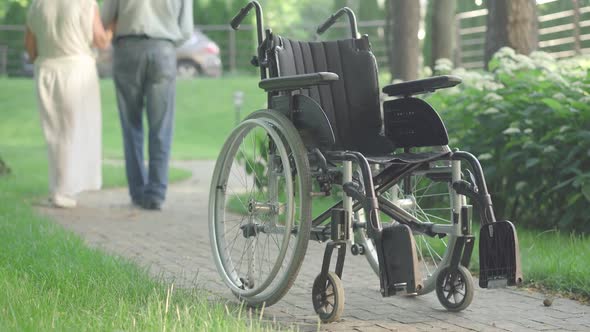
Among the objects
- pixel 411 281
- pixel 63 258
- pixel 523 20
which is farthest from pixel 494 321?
pixel 523 20

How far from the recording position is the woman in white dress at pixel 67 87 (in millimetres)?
8359

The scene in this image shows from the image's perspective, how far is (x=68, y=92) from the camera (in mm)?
8391

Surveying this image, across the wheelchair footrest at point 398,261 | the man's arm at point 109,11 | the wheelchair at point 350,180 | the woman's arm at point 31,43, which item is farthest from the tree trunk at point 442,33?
the wheelchair footrest at point 398,261

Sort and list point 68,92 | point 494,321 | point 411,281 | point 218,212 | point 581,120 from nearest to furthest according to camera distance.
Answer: point 411,281
point 494,321
point 218,212
point 581,120
point 68,92

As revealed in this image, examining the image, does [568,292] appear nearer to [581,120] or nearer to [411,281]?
[411,281]

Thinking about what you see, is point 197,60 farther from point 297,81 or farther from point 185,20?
point 297,81

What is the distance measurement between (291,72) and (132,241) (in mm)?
2360

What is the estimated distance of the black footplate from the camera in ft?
12.9

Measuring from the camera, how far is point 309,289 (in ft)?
16.5

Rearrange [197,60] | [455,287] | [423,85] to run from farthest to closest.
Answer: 1. [197,60]
2. [423,85]
3. [455,287]

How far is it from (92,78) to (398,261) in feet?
17.1

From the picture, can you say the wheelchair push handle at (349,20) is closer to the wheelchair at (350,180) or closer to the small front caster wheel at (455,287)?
the wheelchair at (350,180)

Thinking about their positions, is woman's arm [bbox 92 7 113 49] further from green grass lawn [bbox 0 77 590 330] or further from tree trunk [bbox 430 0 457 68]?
tree trunk [bbox 430 0 457 68]

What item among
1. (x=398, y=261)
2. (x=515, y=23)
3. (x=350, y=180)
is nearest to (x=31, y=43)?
(x=515, y=23)
